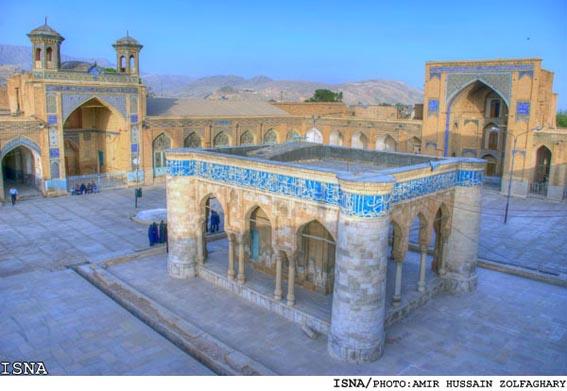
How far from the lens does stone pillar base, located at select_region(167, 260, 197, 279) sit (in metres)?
11.4

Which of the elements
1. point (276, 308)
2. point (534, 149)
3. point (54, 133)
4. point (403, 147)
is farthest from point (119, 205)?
point (534, 149)

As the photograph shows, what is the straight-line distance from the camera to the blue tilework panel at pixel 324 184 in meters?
7.55

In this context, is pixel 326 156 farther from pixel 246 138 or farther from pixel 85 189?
pixel 246 138

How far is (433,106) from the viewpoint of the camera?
26.0 metres

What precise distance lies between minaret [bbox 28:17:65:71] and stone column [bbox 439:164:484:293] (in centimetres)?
1815

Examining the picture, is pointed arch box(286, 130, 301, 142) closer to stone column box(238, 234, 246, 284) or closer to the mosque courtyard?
the mosque courtyard

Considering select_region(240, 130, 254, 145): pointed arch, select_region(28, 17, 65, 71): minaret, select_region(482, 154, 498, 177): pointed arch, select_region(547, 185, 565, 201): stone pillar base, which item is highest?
select_region(28, 17, 65, 71): minaret

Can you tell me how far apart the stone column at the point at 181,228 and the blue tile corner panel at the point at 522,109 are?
17.8m

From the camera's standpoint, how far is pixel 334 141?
32.0 metres

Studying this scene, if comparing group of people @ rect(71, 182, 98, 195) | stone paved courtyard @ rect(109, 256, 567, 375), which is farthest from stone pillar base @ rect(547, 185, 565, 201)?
group of people @ rect(71, 182, 98, 195)

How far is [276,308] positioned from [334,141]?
918 inches

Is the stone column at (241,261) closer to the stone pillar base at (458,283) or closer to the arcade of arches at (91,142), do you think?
the stone pillar base at (458,283)

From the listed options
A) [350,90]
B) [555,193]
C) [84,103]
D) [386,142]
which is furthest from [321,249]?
[350,90]

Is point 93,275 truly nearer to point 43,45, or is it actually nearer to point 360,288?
point 360,288
